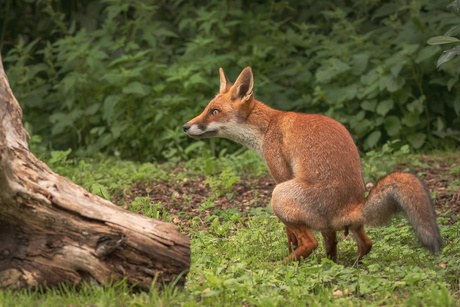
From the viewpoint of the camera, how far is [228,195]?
23.8 feet

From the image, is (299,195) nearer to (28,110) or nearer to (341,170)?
(341,170)

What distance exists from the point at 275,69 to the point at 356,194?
19.8 feet

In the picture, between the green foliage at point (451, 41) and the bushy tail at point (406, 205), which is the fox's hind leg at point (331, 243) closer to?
the bushy tail at point (406, 205)

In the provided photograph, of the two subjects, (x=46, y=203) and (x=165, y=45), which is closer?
(x=46, y=203)

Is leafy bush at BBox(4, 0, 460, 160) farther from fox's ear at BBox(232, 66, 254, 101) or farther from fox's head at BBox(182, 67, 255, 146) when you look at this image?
fox's ear at BBox(232, 66, 254, 101)

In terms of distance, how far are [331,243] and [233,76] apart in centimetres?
530

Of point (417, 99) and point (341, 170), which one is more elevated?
point (341, 170)

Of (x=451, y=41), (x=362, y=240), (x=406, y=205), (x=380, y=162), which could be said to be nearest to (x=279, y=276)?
(x=362, y=240)

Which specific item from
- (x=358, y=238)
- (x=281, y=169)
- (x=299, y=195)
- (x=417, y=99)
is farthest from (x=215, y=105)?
(x=417, y=99)

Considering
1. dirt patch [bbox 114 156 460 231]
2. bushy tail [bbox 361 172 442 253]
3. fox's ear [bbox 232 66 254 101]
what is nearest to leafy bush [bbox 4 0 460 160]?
dirt patch [bbox 114 156 460 231]

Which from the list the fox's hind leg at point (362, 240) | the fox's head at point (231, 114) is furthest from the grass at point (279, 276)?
the fox's head at point (231, 114)

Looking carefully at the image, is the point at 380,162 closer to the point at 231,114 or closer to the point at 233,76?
the point at 231,114

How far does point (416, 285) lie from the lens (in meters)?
4.29

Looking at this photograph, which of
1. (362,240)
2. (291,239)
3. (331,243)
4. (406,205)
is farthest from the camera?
(291,239)
